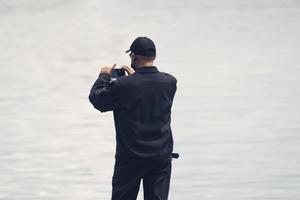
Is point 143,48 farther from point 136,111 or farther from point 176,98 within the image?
point 176,98

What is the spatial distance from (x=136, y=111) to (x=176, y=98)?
8.91m

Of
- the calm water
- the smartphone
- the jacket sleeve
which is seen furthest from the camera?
the calm water

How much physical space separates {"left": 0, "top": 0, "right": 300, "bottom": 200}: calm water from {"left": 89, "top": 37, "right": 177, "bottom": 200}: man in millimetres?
3035

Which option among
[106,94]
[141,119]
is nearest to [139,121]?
[141,119]

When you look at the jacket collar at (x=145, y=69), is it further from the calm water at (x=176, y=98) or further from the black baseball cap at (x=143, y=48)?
the calm water at (x=176, y=98)

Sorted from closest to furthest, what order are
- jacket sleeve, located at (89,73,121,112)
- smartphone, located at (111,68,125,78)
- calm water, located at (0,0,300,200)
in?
jacket sleeve, located at (89,73,121,112) → smartphone, located at (111,68,125,78) → calm water, located at (0,0,300,200)

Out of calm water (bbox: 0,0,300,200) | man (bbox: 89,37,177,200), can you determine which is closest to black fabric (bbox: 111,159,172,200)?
man (bbox: 89,37,177,200)

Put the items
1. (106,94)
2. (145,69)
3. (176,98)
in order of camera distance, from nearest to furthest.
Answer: (106,94)
(145,69)
(176,98)

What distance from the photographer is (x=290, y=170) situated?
39.6 feet

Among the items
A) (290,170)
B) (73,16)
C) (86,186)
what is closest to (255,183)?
(290,170)

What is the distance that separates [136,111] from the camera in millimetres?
7855

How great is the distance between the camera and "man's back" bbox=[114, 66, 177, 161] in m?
7.83

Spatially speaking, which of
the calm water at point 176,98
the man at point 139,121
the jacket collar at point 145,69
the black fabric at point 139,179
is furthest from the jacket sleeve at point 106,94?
the calm water at point 176,98

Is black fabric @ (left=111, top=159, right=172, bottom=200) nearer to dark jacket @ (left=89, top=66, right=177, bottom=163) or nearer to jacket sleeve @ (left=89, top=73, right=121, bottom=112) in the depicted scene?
dark jacket @ (left=89, top=66, right=177, bottom=163)
